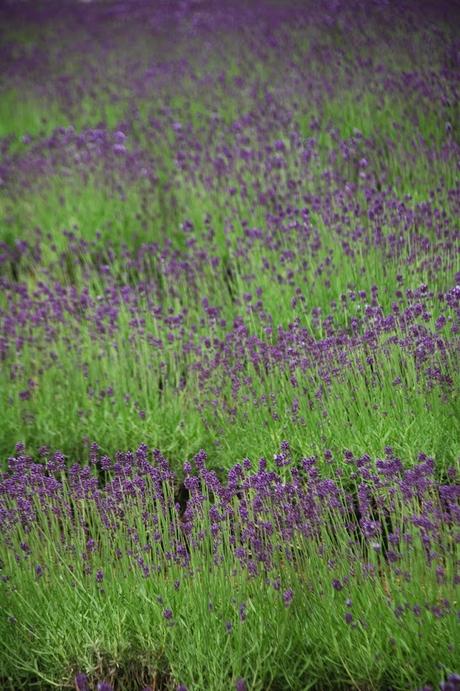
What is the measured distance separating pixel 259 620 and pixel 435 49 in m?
5.08

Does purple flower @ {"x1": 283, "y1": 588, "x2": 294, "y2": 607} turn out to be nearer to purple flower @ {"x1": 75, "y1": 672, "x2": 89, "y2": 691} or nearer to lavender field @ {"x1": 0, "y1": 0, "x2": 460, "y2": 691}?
lavender field @ {"x1": 0, "y1": 0, "x2": 460, "y2": 691}

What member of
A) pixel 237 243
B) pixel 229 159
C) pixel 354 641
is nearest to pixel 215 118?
pixel 229 159

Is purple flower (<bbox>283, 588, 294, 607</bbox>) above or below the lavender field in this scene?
below

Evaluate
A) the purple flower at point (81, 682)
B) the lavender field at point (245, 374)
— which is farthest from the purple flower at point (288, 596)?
the purple flower at point (81, 682)

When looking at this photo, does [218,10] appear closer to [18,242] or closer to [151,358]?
[18,242]

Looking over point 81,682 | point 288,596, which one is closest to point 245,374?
point 288,596

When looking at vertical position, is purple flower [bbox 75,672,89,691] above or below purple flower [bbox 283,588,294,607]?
below

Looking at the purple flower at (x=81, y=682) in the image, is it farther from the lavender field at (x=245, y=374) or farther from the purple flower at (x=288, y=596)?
the purple flower at (x=288, y=596)

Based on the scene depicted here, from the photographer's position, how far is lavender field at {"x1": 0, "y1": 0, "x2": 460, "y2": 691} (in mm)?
2326

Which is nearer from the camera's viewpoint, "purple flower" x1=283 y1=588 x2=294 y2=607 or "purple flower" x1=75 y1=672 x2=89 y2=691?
"purple flower" x1=75 y1=672 x2=89 y2=691

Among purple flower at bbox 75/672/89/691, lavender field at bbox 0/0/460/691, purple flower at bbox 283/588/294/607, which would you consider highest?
lavender field at bbox 0/0/460/691

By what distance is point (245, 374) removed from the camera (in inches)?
141

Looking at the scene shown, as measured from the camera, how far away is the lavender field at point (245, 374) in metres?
2.33

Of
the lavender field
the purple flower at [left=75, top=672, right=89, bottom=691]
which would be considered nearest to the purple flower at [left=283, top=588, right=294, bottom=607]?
the lavender field
